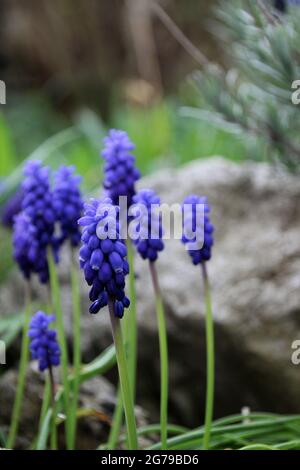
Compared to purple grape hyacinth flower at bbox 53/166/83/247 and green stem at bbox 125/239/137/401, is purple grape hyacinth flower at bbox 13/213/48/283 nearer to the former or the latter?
purple grape hyacinth flower at bbox 53/166/83/247

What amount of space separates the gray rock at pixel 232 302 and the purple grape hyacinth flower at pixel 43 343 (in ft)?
1.65

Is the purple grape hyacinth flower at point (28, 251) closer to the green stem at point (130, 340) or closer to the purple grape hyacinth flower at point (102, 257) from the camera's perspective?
the green stem at point (130, 340)

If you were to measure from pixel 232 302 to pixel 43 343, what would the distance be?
2.68 ft

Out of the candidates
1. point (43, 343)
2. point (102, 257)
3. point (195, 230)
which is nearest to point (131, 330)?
point (43, 343)

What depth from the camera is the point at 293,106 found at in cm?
248

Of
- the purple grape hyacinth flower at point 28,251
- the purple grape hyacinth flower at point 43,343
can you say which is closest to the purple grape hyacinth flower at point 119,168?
the purple grape hyacinth flower at point 28,251

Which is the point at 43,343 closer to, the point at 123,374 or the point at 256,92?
the point at 123,374

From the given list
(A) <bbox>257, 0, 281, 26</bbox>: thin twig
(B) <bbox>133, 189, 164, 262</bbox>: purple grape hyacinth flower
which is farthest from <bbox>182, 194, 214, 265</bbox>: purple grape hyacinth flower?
(A) <bbox>257, 0, 281, 26</bbox>: thin twig

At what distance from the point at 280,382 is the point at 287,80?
96 centimetres

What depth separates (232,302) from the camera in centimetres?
251

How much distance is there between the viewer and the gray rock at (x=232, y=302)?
8.04 feet

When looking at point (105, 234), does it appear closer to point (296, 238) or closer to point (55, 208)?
point (55, 208)
